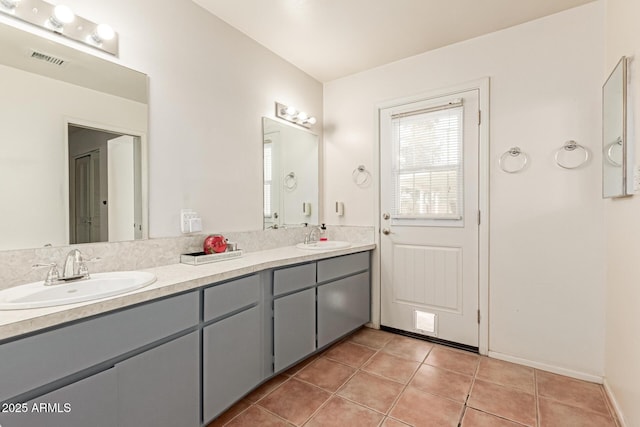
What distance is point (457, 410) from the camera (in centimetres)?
176

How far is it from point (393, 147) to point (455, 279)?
1268mm

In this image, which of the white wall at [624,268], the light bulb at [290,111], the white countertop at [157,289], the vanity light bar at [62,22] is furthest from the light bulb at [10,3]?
the white wall at [624,268]

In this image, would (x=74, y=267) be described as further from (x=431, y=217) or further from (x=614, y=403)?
(x=614, y=403)

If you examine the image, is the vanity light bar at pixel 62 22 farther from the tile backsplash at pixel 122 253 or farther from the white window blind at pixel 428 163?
the white window blind at pixel 428 163

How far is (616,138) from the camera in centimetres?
168

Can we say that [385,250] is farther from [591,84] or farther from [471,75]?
[591,84]

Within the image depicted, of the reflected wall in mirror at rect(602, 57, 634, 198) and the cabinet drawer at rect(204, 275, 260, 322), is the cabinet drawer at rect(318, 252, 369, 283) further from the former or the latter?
the reflected wall in mirror at rect(602, 57, 634, 198)

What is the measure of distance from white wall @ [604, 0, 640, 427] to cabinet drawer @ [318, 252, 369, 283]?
1666 mm

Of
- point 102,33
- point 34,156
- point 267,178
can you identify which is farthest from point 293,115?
point 34,156

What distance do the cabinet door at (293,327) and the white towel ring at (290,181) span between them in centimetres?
101

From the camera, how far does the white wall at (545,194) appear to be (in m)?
2.02

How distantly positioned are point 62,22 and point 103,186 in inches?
30.9

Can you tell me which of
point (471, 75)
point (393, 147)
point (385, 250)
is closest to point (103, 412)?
point (385, 250)

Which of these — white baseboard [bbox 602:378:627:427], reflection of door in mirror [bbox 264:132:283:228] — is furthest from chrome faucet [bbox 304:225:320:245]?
white baseboard [bbox 602:378:627:427]
